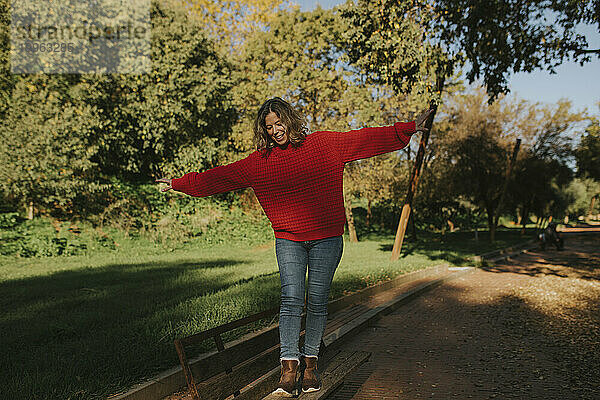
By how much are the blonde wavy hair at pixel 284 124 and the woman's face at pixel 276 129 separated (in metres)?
0.02

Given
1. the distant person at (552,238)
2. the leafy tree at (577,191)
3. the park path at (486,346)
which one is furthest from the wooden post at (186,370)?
the leafy tree at (577,191)

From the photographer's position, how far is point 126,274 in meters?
10.1

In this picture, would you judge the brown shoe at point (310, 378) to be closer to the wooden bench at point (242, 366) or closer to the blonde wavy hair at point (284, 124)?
the wooden bench at point (242, 366)

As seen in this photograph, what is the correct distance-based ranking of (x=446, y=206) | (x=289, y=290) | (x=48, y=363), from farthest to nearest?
(x=446, y=206) < (x=48, y=363) < (x=289, y=290)

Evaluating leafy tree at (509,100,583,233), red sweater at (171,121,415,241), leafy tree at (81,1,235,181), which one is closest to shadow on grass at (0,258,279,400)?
red sweater at (171,121,415,241)

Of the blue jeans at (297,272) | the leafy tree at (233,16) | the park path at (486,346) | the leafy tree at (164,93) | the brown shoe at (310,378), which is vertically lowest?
the park path at (486,346)

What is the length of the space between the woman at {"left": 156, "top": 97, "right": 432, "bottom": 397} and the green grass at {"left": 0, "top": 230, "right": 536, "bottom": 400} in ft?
5.49

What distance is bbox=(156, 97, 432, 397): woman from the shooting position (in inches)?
114

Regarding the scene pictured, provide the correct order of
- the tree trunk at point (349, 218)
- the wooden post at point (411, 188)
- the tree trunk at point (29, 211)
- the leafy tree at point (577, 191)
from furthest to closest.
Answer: the leafy tree at point (577, 191) < the tree trunk at point (349, 218) < the tree trunk at point (29, 211) < the wooden post at point (411, 188)

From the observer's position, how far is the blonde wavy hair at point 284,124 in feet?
9.48

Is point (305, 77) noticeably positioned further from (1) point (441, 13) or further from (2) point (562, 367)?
(2) point (562, 367)

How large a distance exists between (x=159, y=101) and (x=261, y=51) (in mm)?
5558

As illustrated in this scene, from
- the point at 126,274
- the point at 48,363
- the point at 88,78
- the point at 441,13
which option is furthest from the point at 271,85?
the point at 48,363

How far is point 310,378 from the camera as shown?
3064 mm
